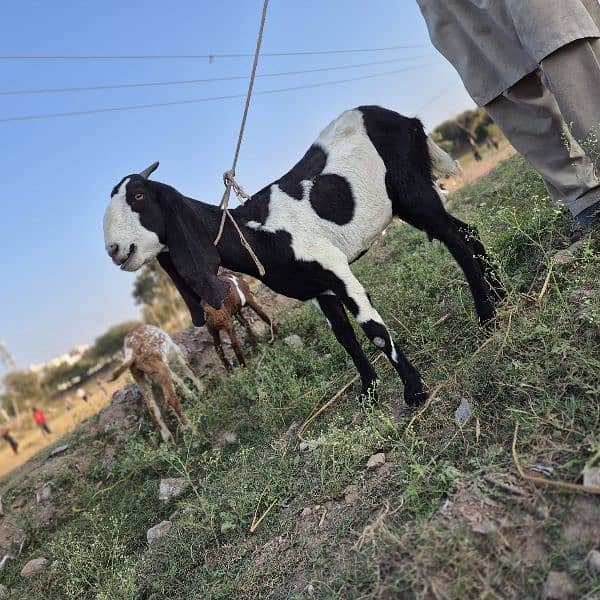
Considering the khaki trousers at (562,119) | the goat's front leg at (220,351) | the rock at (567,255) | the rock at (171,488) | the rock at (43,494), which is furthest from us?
the goat's front leg at (220,351)

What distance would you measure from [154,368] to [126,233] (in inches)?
165

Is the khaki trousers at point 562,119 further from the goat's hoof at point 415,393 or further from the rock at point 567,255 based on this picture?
the goat's hoof at point 415,393

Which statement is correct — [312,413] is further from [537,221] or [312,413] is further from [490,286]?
[537,221]

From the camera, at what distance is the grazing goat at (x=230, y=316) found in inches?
294

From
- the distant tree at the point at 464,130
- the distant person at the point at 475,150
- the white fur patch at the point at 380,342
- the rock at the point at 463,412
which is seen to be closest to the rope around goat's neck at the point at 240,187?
the white fur patch at the point at 380,342

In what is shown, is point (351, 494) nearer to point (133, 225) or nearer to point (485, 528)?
point (485, 528)

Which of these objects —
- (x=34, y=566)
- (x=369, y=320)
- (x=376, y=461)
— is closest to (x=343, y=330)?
(x=369, y=320)

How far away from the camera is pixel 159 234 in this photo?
127 inches

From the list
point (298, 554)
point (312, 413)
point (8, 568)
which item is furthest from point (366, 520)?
point (8, 568)

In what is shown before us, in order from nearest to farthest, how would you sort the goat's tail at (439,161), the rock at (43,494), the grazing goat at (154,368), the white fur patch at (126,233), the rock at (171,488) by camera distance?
the white fur patch at (126,233)
the goat's tail at (439,161)
the rock at (171,488)
the rock at (43,494)
the grazing goat at (154,368)

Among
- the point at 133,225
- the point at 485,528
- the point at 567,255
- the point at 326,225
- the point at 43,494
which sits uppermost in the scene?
the point at 133,225

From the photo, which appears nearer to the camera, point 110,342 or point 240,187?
point 240,187

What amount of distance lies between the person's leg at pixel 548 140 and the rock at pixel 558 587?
257 cm

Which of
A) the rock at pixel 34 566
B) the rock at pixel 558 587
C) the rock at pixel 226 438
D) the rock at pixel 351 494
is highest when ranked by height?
the rock at pixel 34 566
